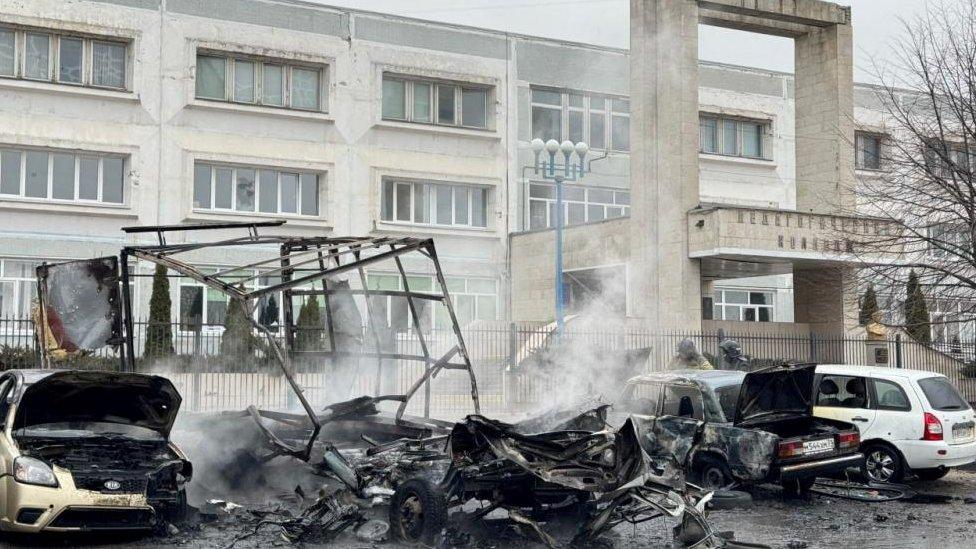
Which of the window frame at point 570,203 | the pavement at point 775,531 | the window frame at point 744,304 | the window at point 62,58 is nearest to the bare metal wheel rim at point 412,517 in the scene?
the pavement at point 775,531

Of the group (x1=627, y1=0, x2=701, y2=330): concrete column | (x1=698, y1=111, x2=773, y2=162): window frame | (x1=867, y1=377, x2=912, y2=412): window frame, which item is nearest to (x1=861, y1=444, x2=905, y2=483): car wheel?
(x1=867, y1=377, x2=912, y2=412): window frame

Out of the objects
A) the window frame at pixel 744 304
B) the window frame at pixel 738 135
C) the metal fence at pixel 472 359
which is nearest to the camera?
the metal fence at pixel 472 359

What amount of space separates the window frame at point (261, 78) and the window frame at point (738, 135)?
14.6 m

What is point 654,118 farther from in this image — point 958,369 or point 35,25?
point 35,25

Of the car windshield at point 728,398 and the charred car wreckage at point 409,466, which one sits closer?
the charred car wreckage at point 409,466

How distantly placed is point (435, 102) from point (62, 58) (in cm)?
1118

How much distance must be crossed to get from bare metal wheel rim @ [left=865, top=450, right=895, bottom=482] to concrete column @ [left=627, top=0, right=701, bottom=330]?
1188 centimetres

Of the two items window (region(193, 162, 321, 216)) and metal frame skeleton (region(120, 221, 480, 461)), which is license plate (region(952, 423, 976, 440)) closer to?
metal frame skeleton (region(120, 221, 480, 461))

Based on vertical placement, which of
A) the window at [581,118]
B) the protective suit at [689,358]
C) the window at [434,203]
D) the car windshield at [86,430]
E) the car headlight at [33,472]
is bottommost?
the car headlight at [33,472]

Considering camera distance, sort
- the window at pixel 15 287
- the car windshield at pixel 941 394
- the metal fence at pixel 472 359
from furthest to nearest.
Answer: the window at pixel 15 287, the metal fence at pixel 472 359, the car windshield at pixel 941 394

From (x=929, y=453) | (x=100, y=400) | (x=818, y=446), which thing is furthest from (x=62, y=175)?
(x=929, y=453)

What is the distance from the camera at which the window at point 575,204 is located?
120 ft

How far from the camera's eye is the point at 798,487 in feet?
43.3

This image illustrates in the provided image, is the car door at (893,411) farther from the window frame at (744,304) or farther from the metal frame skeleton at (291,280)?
the window frame at (744,304)
